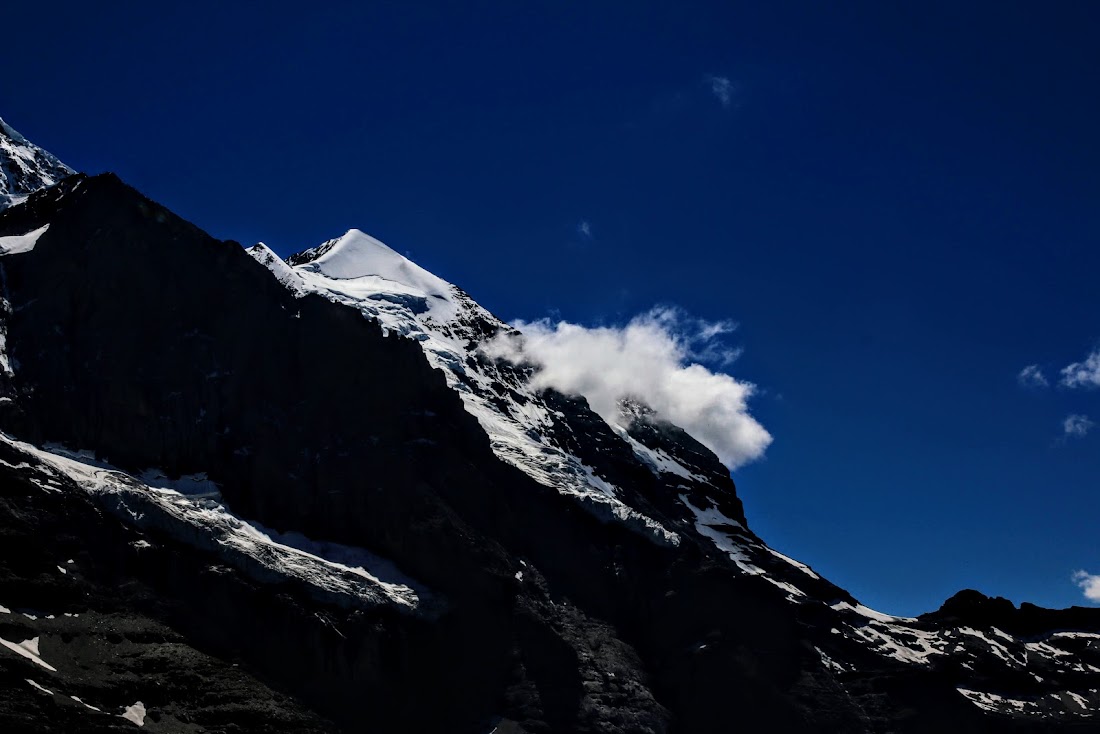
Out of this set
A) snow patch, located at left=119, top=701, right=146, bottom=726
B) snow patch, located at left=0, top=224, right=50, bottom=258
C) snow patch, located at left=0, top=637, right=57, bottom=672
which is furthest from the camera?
snow patch, located at left=0, top=224, right=50, bottom=258

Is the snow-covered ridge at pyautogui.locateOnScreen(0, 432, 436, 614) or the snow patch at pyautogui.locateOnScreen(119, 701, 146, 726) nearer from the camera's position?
the snow patch at pyautogui.locateOnScreen(119, 701, 146, 726)

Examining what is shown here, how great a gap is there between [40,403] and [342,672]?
2074 inches

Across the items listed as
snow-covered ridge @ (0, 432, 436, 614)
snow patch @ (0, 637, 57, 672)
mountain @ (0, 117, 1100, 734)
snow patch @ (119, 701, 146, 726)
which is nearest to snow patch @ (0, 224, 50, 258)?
mountain @ (0, 117, 1100, 734)

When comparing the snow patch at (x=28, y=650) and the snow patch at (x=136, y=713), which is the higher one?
the snow patch at (x=28, y=650)

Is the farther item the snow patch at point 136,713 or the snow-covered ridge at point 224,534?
the snow-covered ridge at point 224,534

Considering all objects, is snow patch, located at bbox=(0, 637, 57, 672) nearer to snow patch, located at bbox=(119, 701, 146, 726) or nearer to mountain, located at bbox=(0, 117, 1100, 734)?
mountain, located at bbox=(0, 117, 1100, 734)

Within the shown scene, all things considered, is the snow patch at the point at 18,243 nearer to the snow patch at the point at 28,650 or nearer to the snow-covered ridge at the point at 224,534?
the snow-covered ridge at the point at 224,534

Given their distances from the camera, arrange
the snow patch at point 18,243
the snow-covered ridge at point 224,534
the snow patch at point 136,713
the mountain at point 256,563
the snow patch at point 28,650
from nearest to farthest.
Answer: the snow patch at point 28,650 < the snow patch at point 136,713 < the mountain at point 256,563 < the snow-covered ridge at point 224,534 < the snow patch at point 18,243

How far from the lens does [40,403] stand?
178 metres

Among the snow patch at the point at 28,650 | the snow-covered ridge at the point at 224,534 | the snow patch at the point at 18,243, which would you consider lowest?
the snow patch at the point at 28,650

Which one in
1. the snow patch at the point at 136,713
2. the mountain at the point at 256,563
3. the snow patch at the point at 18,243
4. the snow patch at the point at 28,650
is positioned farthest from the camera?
the snow patch at the point at 18,243

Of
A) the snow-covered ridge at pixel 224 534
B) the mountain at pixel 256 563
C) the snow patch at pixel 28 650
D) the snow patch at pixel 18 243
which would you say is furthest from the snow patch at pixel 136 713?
the snow patch at pixel 18 243

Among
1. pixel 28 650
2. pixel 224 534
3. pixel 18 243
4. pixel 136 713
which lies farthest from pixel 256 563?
pixel 18 243

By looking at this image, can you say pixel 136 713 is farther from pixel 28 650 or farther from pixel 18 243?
pixel 18 243
